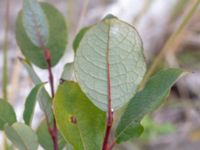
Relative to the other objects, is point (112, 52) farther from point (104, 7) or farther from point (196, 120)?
point (104, 7)

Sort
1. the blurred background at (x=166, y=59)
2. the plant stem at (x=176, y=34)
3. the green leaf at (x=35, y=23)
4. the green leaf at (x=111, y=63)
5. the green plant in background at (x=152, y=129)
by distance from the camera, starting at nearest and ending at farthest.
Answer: the green leaf at (x=111, y=63)
the green leaf at (x=35, y=23)
the plant stem at (x=176, y=34)
the green plant in background at (x=152, y=129)
the blurred background at (x=166, y=59)

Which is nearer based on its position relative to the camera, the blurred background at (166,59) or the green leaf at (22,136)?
the green leaf at (22,136)

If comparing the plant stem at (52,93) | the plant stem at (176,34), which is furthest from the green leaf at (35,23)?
the plant stem at (176,34)

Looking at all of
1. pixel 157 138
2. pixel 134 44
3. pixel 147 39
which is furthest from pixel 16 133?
pixel 147 39

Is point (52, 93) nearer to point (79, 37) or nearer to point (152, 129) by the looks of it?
point (79, 37)

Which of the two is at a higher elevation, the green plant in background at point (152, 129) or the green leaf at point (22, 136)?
the green leaf at point (22, 136)

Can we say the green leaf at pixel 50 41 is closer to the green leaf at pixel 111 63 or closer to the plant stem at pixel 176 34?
the green leaf at pixel 111 63

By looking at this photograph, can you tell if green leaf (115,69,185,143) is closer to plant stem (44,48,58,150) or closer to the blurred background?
plant stem (44,48,58,150)

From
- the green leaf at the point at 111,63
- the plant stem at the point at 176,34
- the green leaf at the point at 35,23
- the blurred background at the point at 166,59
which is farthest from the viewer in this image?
the blurred background at the point at 166,59
